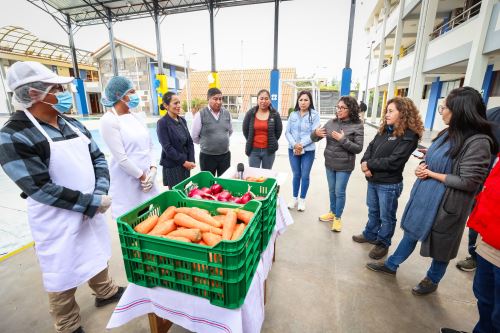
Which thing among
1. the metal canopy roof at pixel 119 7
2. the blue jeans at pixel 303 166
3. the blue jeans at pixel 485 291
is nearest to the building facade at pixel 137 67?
the metal canopy roof at pixel 119 7

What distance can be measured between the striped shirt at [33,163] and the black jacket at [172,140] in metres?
1.19

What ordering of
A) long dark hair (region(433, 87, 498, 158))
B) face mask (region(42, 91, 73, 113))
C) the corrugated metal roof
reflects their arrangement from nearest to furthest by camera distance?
1. face mask (region(42, 91, 73, 113))
2. long dark hair (region(433, 87, 498, 158))
3. the corrugated metal roof

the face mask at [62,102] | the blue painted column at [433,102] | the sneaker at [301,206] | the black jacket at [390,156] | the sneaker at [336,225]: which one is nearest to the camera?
the face mask at [62,102]

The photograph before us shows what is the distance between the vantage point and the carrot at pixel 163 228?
1086 millimetres

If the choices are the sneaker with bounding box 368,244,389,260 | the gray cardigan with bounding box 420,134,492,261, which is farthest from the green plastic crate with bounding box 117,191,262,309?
the sneaker with bounding box 368,244,389,260

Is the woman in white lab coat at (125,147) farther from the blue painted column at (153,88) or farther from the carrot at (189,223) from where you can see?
the blue painted column at (153,88)

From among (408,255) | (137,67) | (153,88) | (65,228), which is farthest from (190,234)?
(137,67)

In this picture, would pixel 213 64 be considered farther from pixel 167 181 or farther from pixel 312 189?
pixel 167 181

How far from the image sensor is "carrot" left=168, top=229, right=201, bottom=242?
1044mm

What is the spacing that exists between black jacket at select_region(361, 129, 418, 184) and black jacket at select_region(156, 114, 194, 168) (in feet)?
6.33

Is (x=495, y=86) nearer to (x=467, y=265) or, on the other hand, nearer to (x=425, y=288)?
(x=467, y=265)

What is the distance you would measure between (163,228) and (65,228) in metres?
0.73

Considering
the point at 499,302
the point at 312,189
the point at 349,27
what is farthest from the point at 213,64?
the point at 499,302

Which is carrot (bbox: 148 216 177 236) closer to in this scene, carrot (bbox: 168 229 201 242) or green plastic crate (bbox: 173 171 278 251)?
carrot (bbox: 168 229 201 242)
